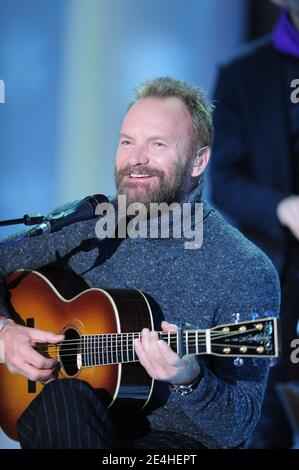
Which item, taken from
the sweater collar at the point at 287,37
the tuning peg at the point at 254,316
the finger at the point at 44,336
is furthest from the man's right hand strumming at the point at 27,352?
the sweater collar at the point at 287,37

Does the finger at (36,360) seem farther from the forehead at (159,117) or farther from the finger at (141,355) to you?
the forehead at (159,117)

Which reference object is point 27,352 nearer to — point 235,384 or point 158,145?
point 235,384

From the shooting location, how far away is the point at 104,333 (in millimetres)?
2172

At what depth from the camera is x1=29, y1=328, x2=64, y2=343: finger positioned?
7.23 feet

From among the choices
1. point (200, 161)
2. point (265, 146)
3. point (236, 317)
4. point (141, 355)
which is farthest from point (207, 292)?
point (265, 146)

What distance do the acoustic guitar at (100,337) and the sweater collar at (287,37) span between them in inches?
53.0

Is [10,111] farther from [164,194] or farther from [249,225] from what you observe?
[164,194]

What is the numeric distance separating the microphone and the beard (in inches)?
6.6

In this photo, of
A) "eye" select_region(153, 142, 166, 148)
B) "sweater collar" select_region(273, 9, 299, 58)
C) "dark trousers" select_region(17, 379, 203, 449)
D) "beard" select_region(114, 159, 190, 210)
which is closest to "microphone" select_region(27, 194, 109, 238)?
"beard" select_region(114, 159, 190, 210)

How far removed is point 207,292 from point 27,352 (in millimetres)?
497

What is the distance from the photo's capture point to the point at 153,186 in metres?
2.26

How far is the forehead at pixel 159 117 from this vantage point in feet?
7.49
